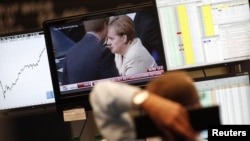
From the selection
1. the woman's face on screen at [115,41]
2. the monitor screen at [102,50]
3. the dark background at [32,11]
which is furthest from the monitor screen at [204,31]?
the dark background at [32,11]

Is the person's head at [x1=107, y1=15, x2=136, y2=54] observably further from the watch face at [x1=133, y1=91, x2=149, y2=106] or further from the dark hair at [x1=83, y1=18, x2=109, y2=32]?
the watch face at [x1=133, y1=91, x2=149, y2=106]

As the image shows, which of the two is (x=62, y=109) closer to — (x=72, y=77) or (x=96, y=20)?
(x=72, y=77)

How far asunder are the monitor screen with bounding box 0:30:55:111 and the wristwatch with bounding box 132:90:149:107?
37.5 inches

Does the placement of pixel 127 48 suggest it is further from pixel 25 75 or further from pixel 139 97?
pixel 139 97

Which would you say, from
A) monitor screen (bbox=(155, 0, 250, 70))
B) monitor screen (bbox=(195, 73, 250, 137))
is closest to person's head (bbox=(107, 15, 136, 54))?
monitor screen (bbox=(155, 0, 250, 70))

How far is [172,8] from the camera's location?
129cm

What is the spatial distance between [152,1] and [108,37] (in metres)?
0.21

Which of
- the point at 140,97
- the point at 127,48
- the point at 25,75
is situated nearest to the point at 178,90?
the point at 140,97

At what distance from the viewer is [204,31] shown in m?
1.29

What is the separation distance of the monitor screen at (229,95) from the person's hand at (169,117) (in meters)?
0.77

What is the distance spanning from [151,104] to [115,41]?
30.7 inches

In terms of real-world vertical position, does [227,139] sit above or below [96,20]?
below

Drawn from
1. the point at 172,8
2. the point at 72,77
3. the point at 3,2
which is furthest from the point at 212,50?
the point at 3,2

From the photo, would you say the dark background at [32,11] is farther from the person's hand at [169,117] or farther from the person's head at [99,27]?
the person's hand at [169,117]
